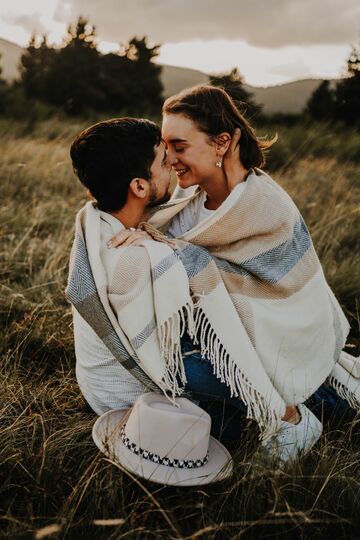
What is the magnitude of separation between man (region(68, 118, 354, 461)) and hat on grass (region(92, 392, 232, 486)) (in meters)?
0.23

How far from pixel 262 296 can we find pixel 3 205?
3.30 metres

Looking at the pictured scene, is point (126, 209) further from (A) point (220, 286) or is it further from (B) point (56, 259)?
(B) point (56, 259)

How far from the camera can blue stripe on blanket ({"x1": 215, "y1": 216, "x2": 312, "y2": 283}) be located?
2.23m

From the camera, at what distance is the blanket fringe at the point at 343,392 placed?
253 centimetres

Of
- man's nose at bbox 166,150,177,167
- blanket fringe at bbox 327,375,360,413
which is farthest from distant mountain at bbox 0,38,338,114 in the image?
blanket fringe at bbox 327,375,360,413

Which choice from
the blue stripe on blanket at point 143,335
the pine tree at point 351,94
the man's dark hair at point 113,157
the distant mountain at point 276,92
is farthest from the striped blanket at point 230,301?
the pine tree at point 351,94

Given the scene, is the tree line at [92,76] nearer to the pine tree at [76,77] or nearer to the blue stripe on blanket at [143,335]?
the pine tree at [76,77]

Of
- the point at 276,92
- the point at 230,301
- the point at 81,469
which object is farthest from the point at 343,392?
the point at 276,92

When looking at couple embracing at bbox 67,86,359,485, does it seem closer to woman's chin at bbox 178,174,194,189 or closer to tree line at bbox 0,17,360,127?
woman's chin at bbox 178,174,194,189

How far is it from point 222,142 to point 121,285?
3.18ft

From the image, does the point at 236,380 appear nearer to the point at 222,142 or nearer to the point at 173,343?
the point at 173,343

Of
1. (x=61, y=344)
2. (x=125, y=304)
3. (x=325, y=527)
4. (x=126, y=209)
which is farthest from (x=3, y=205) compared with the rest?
(x=325, y=527)

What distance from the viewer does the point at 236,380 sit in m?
2.07

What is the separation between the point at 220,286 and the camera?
2121mm
